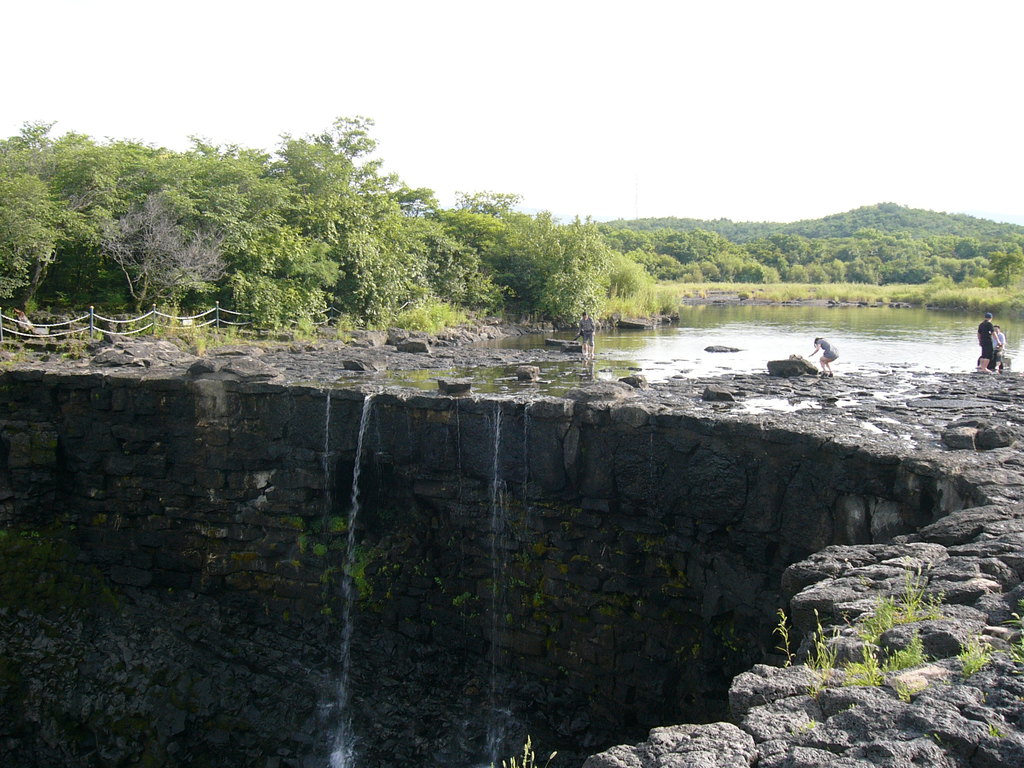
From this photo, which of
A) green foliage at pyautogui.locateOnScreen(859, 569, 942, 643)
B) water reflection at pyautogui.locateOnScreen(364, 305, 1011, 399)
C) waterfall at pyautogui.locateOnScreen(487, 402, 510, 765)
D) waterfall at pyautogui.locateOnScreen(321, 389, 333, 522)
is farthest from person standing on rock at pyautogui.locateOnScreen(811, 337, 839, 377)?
green foliage at pyautogui.locateOnScreen(859, 569, 942, 643)

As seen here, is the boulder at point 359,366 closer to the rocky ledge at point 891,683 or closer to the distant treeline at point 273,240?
the distant treeline at point 273,240

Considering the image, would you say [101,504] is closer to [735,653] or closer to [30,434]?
[30,434]

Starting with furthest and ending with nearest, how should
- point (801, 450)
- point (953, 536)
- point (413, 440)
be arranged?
point (413, 440) → point (801, 450) → point (953, 536)

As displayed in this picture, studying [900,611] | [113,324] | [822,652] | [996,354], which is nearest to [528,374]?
[996,354]

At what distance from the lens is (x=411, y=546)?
13.1 m

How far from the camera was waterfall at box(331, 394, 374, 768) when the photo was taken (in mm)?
12148

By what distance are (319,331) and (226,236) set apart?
4.35 m

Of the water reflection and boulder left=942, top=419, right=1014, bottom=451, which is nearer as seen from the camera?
boulder left=942, top=419, right=1014, bottom=451

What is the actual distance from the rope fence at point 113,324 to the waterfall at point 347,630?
32.5 feet

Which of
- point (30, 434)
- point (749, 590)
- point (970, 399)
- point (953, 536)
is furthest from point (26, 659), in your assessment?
point (970, 399)

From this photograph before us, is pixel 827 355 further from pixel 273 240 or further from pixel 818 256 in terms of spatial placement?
pixel 818 256

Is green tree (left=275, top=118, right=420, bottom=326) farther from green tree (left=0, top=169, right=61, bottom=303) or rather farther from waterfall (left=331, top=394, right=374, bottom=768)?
waterfall (left=331, top=394, right=374, bottom=768)

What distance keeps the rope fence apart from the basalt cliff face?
452 cm

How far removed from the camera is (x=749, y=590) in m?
9.85
